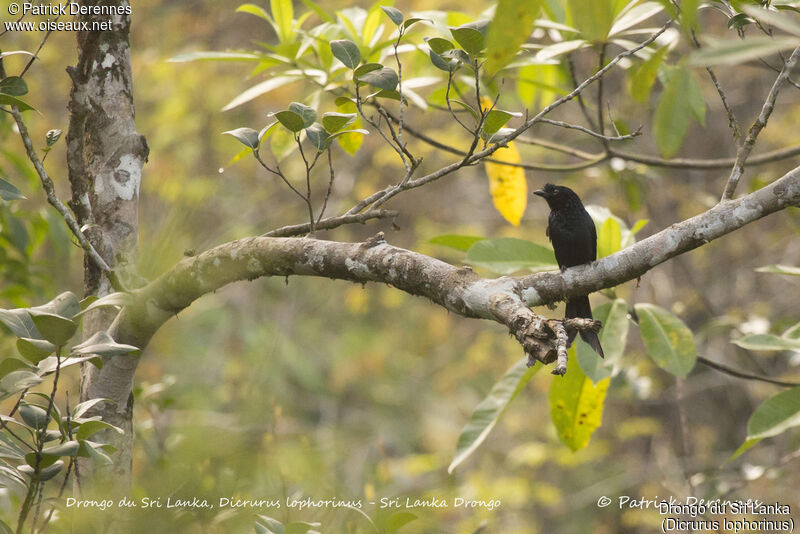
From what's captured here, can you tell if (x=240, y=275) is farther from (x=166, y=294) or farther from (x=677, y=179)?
(x=677, y=179)

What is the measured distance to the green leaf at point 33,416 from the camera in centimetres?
147

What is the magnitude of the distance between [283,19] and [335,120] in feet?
3.59

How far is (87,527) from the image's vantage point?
3.73ft

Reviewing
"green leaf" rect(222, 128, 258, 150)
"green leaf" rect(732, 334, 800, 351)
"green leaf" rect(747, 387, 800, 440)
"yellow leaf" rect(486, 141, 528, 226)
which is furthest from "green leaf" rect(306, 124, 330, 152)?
"green leaf" rect(747, 387, 800, 440)

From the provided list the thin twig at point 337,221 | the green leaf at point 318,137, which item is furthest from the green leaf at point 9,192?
the green leaf at point 318,137

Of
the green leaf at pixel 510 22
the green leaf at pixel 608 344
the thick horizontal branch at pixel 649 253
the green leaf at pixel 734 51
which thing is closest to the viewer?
the green leaf at pixel 734 51

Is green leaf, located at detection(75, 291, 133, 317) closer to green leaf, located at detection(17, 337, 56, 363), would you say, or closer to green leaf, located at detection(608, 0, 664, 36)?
green leaf, located at detection(17, 337, 56, 363)

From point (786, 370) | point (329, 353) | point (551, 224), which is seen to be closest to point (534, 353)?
point (551, 224)

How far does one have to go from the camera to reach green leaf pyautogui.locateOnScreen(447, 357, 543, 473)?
2.38m

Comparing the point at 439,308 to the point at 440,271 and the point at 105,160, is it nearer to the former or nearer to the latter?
the point at 105,160

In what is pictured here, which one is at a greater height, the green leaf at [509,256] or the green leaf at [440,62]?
the green leaf at [440,62]

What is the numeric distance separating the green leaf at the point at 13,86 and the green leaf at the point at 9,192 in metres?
0.25

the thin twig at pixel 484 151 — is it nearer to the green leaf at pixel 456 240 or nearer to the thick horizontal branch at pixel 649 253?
the thick horizontal branch at pixel 649 253

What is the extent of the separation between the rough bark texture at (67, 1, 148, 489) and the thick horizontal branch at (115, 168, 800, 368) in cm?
23
